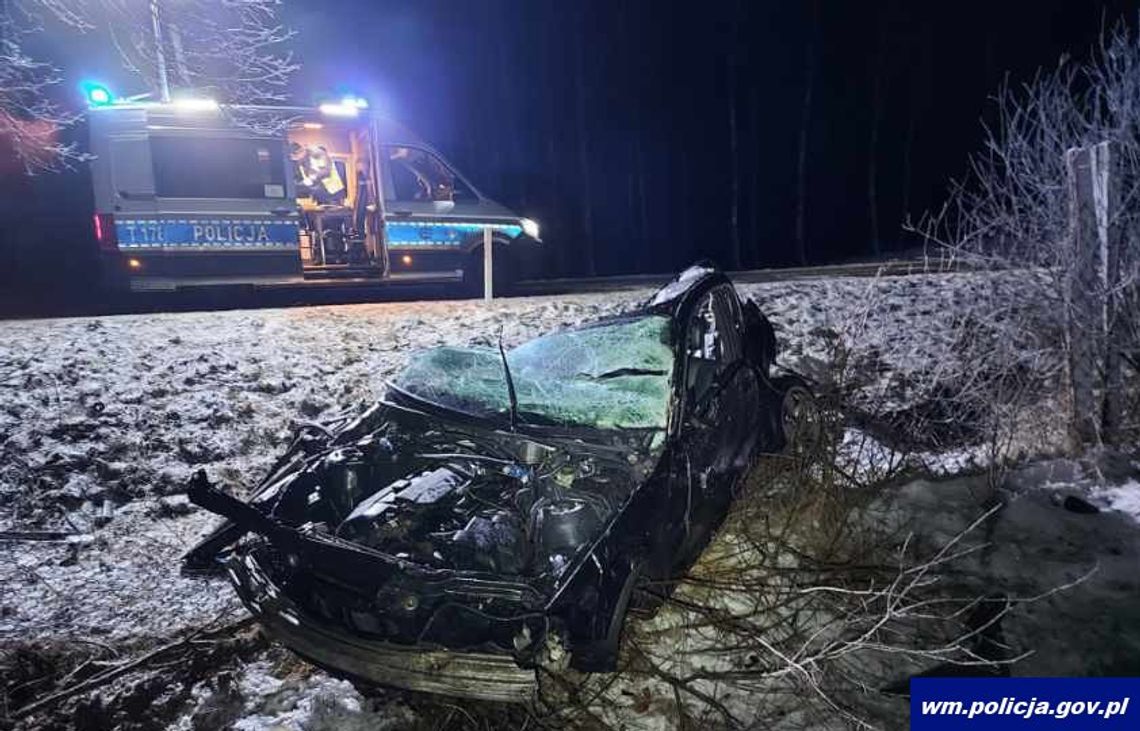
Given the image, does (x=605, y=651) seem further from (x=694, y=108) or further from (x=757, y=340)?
(x=694, y=108)

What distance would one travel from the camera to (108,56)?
43.2 ft

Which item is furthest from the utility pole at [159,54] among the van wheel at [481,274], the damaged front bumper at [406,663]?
the damaged front bumper at [406,663]

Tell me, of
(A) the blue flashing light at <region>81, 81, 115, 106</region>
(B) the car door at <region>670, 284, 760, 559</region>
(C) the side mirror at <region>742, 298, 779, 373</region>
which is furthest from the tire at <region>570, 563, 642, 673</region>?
(A) the blue flashing light at <region>81, 81, 115, 106</region>

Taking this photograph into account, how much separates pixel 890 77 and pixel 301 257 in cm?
2271

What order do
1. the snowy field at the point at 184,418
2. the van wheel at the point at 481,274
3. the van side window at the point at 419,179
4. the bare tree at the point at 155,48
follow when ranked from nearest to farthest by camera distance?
1. the snowy field at the point at 184,418
2. the bare tree at the point at 155,48
3. the van side window at the point at 419,179
4. the van wheel at the point at 481,274

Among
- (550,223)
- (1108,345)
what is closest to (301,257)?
(1108,345)

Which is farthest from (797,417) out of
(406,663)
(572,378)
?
(406,663)

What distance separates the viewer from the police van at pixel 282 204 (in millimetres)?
7395

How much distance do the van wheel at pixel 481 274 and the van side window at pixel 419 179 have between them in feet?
2.54

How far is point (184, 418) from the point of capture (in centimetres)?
502

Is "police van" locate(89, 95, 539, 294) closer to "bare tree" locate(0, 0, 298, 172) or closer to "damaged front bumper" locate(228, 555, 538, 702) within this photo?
"bare tree" locate(0, 0, 298, 172)

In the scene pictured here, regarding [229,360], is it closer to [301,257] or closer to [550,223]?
[301,257]

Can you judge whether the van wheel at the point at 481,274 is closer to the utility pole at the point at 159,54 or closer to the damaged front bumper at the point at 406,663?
the utility pole at the point at 159,54

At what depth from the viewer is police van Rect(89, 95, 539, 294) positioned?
7.39m
